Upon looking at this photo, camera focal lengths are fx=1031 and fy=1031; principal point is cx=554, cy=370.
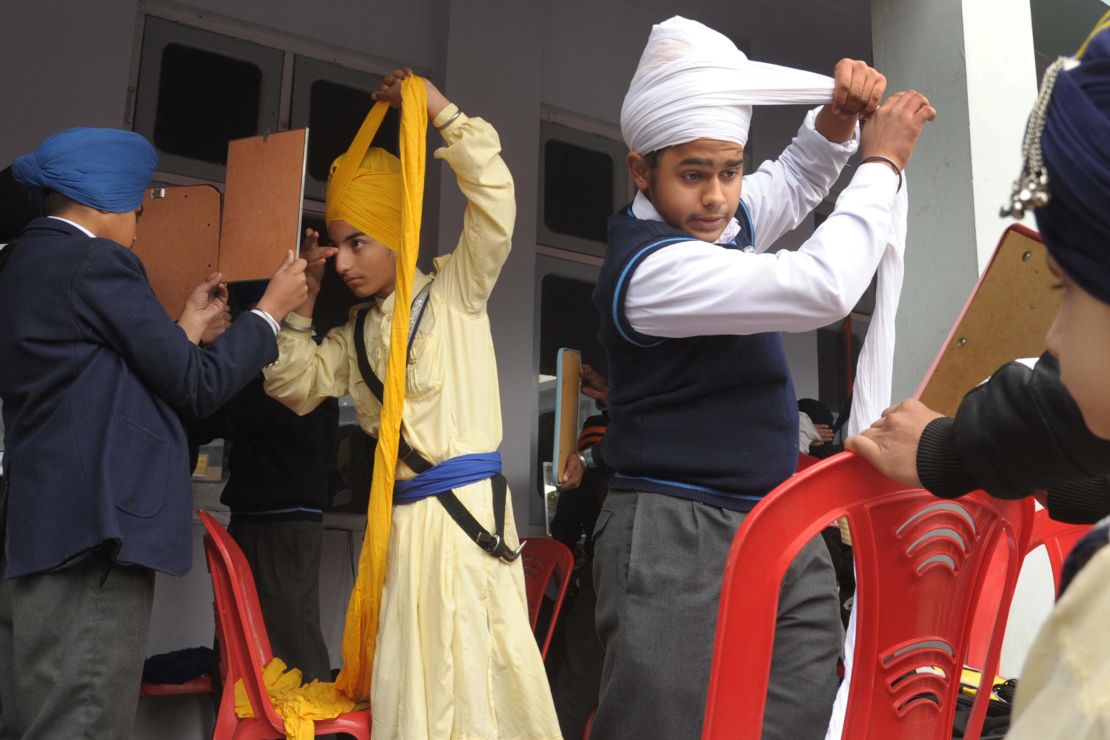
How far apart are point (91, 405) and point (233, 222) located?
0.76 metres

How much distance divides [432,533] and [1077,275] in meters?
2.00

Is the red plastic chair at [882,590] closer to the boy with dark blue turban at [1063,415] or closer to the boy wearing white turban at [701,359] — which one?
the boy with dark blue turban at [1063,415]

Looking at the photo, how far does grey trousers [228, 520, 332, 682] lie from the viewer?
3604 millimetres

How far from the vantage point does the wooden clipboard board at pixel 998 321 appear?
148 centimetres

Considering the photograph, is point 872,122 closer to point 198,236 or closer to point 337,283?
point 198,236

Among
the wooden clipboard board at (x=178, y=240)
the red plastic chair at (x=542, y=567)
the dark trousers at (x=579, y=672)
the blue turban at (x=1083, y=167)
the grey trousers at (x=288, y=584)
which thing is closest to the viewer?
the blue turban at (x=1083, y=167)

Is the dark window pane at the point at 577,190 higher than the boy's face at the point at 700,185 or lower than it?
higher

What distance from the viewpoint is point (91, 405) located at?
2166mm

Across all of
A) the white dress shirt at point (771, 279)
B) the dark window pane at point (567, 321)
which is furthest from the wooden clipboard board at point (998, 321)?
the dark window pane at point (567, 321)

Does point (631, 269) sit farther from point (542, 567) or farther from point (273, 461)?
point (542, 567)

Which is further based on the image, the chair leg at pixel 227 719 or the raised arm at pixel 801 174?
the chair leg at pixel 227 719

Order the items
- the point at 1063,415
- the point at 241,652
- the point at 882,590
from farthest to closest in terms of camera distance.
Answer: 1. the point at 241,652
2. the point at 882,590
3. the point at 1063,415

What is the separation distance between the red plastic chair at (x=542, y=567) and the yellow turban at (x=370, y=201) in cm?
139

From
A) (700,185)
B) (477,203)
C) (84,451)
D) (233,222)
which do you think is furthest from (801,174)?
(84,451)
